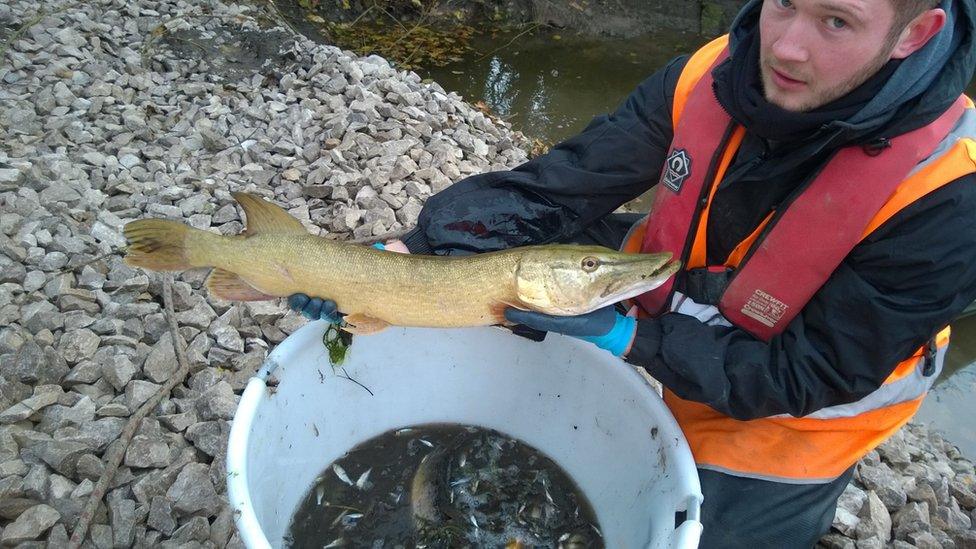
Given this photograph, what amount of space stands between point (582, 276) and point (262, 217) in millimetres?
1139

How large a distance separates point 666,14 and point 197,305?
29.1 feet

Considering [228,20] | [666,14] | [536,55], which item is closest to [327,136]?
[228,20]

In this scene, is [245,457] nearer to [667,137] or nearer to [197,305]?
[197,305]

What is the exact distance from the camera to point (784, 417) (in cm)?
249

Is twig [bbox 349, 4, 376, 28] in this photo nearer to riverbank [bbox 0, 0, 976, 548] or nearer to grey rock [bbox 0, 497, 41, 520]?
riverbank [bbox 0, 0, 976, 548]

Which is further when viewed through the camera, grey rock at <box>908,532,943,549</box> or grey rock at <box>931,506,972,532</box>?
grey rock at <box>931,506,972,532</box>

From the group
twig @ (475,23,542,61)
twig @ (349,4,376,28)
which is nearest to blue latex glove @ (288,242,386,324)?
twig @ (349,4,376,28)

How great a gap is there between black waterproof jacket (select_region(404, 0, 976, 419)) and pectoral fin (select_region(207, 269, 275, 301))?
69 centimetres

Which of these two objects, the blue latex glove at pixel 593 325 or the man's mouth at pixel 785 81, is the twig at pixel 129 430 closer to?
the blue latex glove at pixel 593 325

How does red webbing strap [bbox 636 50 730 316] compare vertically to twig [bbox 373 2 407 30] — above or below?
above

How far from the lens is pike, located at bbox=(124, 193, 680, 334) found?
220 cm

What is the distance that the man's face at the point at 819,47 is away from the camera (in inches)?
76.9

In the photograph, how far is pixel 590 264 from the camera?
2.18 meters

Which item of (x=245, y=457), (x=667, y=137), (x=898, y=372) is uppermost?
(x=667, y=137)
